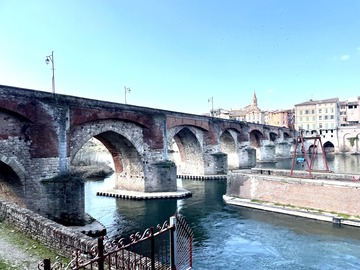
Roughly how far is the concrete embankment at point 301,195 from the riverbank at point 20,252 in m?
17.2

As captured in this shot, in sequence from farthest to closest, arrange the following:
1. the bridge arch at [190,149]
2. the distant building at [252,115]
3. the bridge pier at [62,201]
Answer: the distant building at [252,115], the bridge arch at [190,149], the bridge pier at [62,201]

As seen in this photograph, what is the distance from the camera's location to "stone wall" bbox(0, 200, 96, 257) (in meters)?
9.13

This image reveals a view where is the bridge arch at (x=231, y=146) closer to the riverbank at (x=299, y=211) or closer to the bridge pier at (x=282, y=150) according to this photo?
the riverbank at (x=299, y=211)

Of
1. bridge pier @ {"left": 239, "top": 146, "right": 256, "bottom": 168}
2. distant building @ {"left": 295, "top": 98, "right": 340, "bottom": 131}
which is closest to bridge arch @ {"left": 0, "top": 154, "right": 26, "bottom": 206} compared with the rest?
bridge pier @ {"left": 239, "top": 146, "right": 256, "bottom": 168}

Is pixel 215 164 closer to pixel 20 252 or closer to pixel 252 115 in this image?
pixel 20 252

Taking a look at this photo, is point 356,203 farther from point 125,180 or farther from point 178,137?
point 178,137

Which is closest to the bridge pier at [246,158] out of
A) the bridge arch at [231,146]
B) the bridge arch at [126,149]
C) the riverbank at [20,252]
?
the bridge arch at [231,146]

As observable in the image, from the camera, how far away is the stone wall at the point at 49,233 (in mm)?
9127

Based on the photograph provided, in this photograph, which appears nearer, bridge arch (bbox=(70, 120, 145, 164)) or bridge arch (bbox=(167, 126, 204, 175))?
bridge arch (bbox=(70, 120, 145, 164))

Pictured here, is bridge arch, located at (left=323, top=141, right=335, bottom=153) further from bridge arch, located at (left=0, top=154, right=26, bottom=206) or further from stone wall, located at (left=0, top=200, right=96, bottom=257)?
stone wall, located at (left=0, top=200, right=96, bottom=257)

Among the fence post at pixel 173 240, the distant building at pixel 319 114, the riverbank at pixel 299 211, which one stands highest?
the distant building at pixel 319 114

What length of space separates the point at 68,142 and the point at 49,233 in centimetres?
1237

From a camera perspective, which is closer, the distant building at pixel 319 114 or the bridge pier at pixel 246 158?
the bridge pier at pixel 246 158

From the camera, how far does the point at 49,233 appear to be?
9938 millimetres
